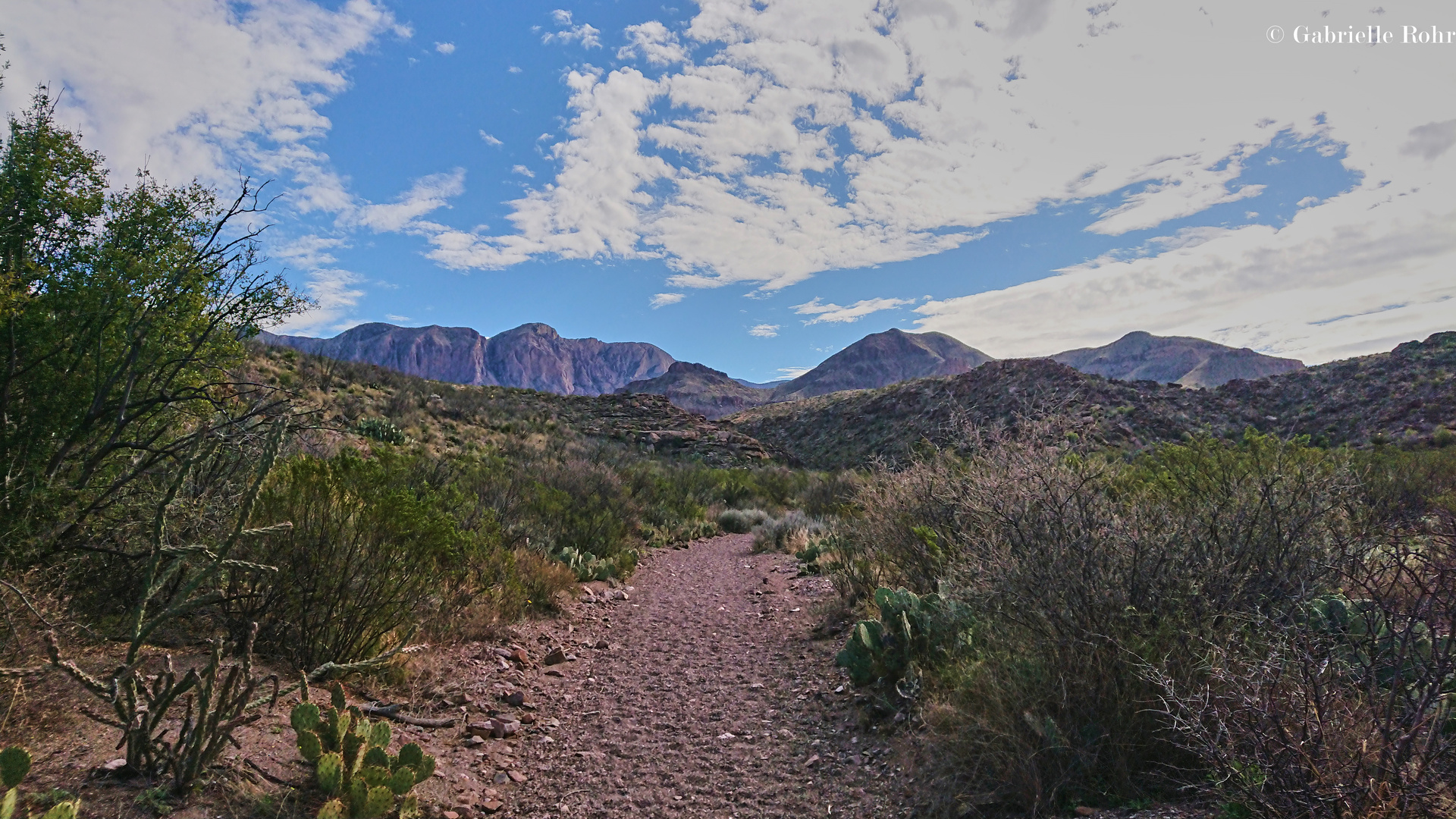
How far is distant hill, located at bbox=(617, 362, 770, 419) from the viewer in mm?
129125

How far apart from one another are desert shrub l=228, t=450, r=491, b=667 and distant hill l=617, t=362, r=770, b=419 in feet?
382

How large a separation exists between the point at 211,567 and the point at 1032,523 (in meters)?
4.12

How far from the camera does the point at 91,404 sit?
3725 mm

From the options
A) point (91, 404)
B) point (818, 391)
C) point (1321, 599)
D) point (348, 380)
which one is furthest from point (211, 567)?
point (818, 391)

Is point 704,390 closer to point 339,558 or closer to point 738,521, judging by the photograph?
point 738,521

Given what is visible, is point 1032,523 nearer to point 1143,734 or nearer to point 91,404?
point 1143,734

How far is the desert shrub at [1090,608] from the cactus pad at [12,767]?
3817 mm

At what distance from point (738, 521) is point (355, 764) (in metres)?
13.2

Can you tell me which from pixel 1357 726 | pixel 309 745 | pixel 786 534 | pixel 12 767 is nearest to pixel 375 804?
pixel 309 745

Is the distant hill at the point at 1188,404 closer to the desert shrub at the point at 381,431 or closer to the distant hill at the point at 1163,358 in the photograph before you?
the desert shrub at the point at 381,431

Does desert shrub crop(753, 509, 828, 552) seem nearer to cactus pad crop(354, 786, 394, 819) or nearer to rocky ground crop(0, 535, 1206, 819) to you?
rocky ground crop(0, 535, 1206, 819)

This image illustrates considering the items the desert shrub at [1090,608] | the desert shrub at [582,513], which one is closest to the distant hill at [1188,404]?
the desert shrub at [582,513]

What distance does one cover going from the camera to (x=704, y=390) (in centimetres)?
13512

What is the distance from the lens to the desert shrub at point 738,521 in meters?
15.9
